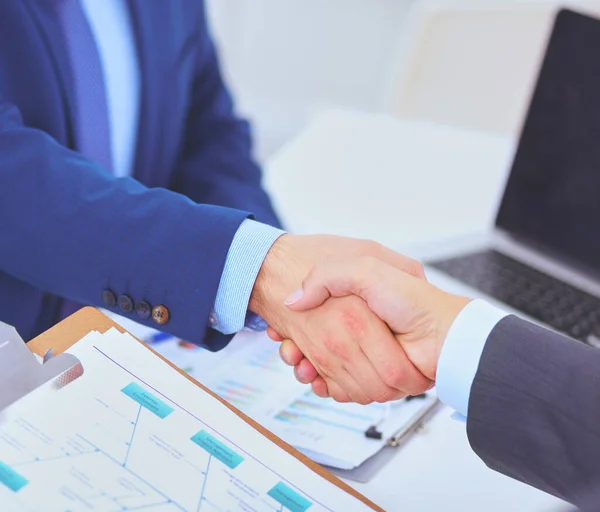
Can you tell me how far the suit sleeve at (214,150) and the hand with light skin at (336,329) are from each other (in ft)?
1.07

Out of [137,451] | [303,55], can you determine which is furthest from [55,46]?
[303,55]

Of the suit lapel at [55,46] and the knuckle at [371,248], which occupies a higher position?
the suit lapel at [55,46]

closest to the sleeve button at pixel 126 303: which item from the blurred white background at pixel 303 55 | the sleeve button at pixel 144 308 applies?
the sleeve button at pixel 144 308

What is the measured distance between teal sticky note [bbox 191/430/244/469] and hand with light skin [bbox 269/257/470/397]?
24 centimetres

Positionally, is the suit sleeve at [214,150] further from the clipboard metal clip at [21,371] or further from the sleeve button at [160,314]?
the clipboard metal clip at [21,371]

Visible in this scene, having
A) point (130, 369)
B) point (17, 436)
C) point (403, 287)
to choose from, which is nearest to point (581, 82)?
point (403, 287)

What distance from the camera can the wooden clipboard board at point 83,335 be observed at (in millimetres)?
681

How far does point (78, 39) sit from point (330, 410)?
0.62 meters

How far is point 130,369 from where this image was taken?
699 mm

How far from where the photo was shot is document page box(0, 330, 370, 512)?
0.59 metres

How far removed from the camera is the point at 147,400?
682 millimetres

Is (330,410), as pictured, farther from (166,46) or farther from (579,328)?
(166,46)

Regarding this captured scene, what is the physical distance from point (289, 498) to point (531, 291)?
29.5 inches

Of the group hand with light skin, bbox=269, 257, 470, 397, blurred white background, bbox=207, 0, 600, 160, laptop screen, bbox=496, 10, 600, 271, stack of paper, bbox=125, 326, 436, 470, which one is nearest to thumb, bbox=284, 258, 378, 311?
hand with light skin, bbox=269, 257, 470, 397
